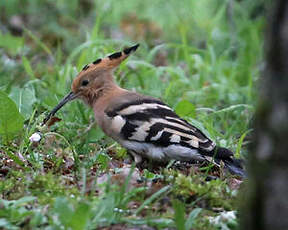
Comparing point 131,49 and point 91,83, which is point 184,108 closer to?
point 131,49

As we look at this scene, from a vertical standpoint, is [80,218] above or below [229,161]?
below

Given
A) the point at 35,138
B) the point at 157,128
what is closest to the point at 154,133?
the point at 157,128

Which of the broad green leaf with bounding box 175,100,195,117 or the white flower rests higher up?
the broad green leaf with bounding box 175,100,195,117

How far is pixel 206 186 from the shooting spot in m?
3.23

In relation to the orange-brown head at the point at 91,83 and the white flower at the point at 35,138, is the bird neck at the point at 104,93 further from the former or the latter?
the white flower at the point at 35,138

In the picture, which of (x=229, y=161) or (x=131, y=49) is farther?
(x=131, y=49)

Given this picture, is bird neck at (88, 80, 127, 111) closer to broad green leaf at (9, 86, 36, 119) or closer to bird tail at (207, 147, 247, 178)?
broad green leaf at (9, 86, 36, 119)

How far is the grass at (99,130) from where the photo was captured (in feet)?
9.56

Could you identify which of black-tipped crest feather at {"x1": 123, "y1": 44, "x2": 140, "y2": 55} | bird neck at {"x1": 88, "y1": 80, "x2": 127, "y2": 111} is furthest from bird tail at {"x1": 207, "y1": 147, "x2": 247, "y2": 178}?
black-tipped crest feather at {"x1": 123, "y1": 44, "x2": 140, "y2": 55}

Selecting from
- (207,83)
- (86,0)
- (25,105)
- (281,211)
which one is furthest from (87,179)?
(86,0)

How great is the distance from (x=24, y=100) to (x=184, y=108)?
131cm

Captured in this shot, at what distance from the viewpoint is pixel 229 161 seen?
4031 mm

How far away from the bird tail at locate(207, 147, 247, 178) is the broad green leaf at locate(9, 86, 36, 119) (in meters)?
1.58

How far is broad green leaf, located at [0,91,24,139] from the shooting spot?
403cm
